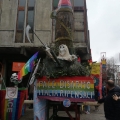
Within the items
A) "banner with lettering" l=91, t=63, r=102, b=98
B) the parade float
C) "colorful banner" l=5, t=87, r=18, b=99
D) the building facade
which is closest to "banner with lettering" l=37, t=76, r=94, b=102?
the parade float

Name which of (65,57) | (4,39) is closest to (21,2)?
(4,39)

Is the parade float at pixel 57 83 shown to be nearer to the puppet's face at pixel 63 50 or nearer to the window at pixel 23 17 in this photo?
the puppet's face at pixel 63 50

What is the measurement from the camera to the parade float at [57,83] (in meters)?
4.43

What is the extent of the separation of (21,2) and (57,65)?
9.96 m

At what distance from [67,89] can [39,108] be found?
975 millimetres

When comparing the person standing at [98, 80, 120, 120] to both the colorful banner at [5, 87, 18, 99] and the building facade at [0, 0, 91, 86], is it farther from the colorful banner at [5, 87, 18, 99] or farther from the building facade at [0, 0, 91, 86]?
the building facade at [0, 0, 91, 86]

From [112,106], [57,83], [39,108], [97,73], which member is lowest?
[39,108]

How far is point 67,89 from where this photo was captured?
4512 millimetres

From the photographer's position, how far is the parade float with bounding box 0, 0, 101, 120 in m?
4.43

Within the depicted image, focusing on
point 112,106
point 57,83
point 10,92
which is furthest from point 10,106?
point 112,106

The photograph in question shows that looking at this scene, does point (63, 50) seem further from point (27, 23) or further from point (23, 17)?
point (23, 17)

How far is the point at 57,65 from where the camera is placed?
16.2 feet

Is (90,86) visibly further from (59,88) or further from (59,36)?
(59,36)

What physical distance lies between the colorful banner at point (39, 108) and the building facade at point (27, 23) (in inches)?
287
